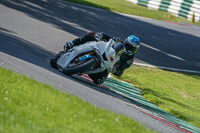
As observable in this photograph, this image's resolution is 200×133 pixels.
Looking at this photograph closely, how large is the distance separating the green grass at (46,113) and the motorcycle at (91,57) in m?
1.74

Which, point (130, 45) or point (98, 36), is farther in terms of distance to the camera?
point (98, 36)

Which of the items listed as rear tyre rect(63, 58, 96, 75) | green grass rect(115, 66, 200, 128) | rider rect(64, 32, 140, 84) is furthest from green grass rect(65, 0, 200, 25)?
rear tyre rect(63, 58, 96, 75)

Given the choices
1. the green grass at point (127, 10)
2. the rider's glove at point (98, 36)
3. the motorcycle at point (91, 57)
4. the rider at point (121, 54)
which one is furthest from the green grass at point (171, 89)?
the green grass at point (127, 10)

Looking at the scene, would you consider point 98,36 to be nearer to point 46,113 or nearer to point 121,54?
point 121,54

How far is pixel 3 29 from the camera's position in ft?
36.2

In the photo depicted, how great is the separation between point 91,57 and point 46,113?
3.04 metres

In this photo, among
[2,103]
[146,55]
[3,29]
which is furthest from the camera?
→ [146,55]

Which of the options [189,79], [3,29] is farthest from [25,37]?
[189,79]

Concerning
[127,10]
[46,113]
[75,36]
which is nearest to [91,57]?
[46,113]

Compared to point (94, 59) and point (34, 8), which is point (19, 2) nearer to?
point (34, 8)

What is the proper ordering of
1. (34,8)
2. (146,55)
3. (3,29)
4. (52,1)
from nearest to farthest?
(3,29), (146,55), (34,8), (52,1)

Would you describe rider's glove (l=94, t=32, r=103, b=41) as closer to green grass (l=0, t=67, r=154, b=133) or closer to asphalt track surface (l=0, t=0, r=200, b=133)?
asphalt track surface (l=0, t=0, r=200, b=133)

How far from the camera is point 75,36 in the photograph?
539 inches

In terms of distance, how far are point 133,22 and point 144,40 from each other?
10.1ft
